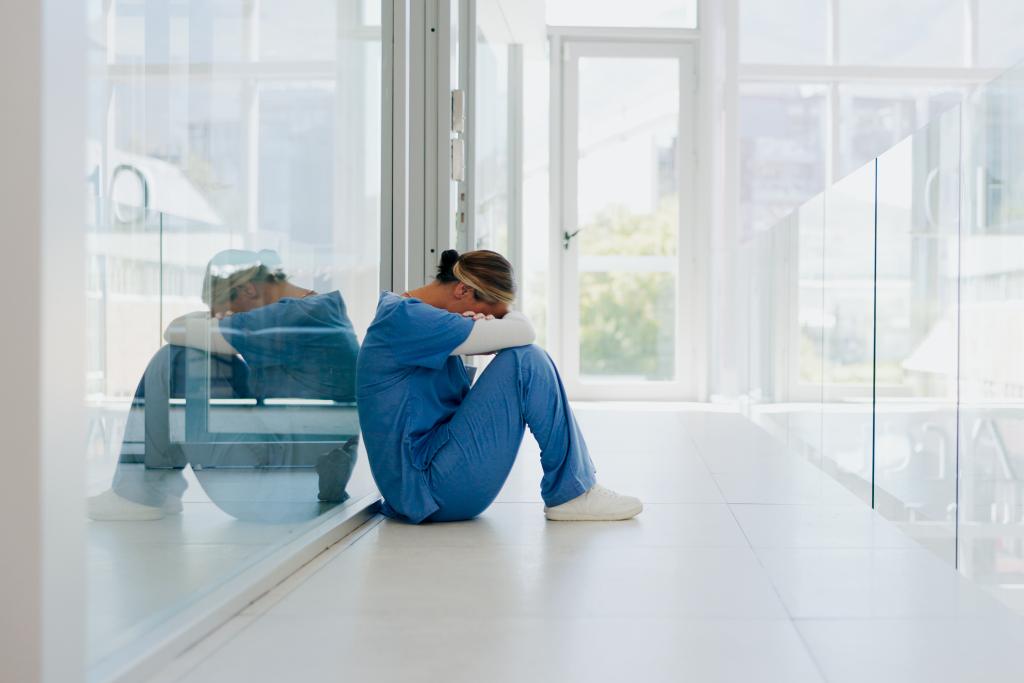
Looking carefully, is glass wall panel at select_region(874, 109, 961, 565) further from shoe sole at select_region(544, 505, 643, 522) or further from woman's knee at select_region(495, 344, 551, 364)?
woman's knee at select_region(495, 344, 551, 364)

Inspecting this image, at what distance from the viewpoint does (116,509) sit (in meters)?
1.26

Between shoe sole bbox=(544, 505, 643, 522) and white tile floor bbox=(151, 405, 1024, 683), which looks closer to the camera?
white tile floor bbox=(151, 405, 1024, 683)

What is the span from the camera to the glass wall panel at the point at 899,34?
6770 mm

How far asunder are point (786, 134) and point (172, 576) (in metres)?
6.15

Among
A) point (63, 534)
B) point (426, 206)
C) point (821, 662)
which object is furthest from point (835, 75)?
point (63, 534)

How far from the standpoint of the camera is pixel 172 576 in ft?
4.70

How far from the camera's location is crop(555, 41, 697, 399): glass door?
666 centimetres

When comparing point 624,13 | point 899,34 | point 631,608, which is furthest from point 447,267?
point 899,34

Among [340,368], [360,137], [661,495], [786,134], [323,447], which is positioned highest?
[786,134]

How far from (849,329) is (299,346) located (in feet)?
5.39

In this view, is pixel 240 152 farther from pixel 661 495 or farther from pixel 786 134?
pixel 786 134

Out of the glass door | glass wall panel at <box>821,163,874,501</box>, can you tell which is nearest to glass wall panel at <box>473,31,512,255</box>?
the glass door

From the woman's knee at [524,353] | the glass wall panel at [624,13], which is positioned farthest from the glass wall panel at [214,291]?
the glass wall panel at [624,13]

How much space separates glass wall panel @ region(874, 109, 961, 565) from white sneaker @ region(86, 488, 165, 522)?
1480 mm
